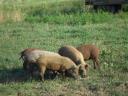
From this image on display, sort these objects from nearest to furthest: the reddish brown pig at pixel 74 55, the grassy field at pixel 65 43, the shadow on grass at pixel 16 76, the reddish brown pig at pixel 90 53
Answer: the grassy field at pixel 65 43 → the shadow on grass at pixel 16 76 → the reddish brown pig at pixel 74 55 → the reddish brown pig at pixel 90 53

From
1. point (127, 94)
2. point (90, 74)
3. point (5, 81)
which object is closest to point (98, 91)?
point (127, 94)

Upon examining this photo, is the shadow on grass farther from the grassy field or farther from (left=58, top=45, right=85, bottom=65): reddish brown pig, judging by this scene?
(left=58, top=45, right=85, bottom=65): reddish brown pig

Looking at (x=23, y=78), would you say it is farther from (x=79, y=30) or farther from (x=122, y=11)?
(x=122, y=11)

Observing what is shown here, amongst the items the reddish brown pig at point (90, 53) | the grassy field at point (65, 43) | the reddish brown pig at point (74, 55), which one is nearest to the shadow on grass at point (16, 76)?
the grassy field at point (65, 43)

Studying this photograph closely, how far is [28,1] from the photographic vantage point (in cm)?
3631

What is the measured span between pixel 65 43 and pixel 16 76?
4.00 metres

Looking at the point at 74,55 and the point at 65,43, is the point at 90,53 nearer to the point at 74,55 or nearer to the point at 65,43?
the point at 74,55

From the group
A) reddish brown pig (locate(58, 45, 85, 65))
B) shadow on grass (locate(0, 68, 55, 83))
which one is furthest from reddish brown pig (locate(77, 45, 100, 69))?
shadow on grass (locate(0, 68, 55, 83))

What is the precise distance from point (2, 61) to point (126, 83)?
148 inches

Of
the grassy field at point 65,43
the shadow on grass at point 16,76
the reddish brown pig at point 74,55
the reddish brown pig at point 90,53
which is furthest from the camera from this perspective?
the reddish brown pig at point 90,53

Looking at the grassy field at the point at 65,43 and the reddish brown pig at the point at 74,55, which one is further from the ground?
the reddish brown pig at the point at 74,55

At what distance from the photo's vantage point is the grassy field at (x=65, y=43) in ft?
32.1

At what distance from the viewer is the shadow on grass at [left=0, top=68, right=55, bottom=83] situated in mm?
10637

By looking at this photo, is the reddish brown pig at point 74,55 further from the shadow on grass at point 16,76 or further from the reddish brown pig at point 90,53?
the shadow on grass at point 16,76
